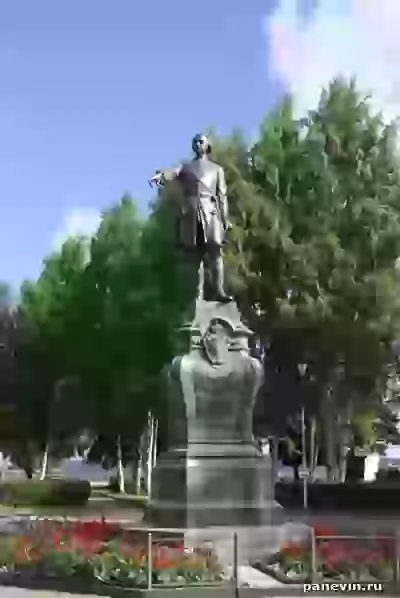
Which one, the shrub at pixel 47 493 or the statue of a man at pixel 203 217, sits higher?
the statue of a man at pixel 203 217

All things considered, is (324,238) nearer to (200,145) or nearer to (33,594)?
(200,145)

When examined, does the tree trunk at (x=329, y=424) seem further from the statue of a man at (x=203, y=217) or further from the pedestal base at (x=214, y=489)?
the pedestal base at (x=214, y=489)

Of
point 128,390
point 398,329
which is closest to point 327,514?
point 398,329

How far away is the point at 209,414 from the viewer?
56.1 ft

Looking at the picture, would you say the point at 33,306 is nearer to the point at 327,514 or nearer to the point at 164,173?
the point at 327,514

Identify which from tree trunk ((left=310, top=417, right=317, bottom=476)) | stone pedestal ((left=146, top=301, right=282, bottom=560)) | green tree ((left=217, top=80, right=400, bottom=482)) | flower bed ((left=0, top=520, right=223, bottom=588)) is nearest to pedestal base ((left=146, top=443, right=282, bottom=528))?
stone pedestal ((left=146, top=301, right=282, bottom=560))

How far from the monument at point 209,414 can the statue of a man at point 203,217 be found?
2 centimetres

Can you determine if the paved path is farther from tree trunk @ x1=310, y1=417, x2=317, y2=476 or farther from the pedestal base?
tree trunk @ x1=310, y1=417, x2=317, y2=476

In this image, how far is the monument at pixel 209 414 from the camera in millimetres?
16609

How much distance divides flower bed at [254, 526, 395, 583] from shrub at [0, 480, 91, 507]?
2485 cm

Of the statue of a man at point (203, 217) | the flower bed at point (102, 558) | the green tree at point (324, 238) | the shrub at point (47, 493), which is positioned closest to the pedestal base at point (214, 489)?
the flower bed at point (102, 558)

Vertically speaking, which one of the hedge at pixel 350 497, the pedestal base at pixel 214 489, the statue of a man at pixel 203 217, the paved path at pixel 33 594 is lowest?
the hedge at pixel 350 497

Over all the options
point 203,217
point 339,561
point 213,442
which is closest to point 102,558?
point 339,561

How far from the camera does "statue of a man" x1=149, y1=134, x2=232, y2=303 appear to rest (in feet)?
58.8
